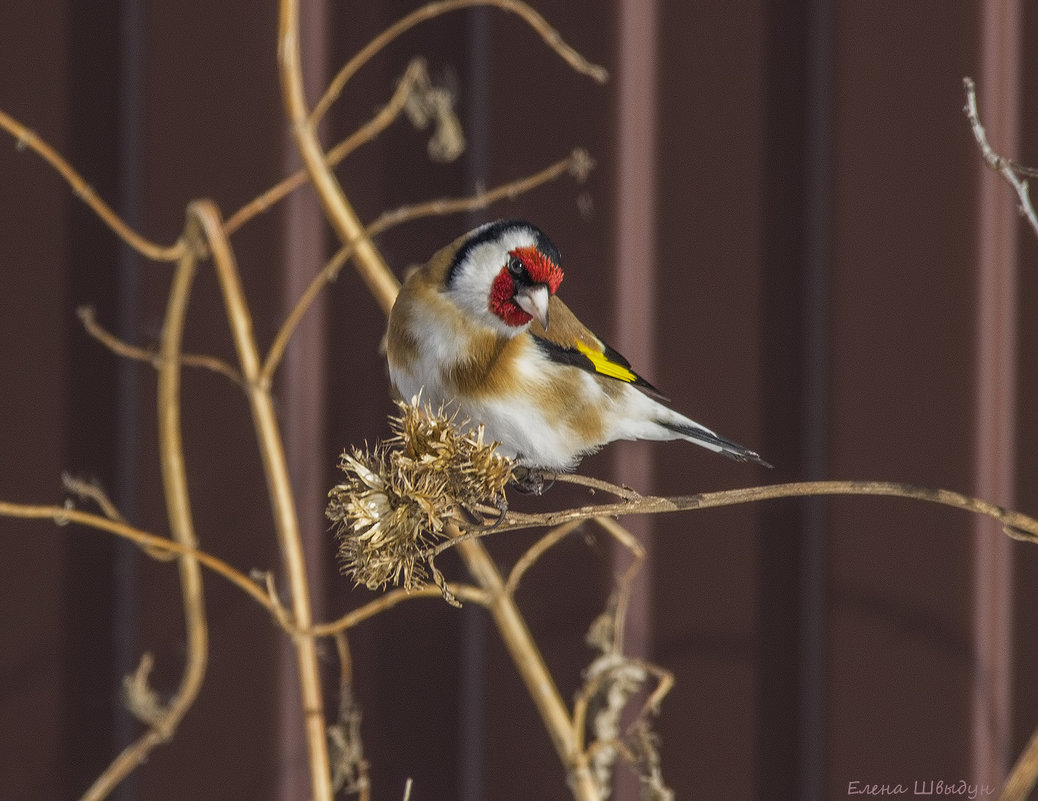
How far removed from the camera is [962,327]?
740 millimetres

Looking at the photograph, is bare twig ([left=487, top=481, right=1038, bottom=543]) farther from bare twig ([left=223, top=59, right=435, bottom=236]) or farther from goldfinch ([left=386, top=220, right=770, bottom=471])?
bare twig ([left=223, top=59, right=435, bottom=236])

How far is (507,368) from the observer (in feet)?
1.75

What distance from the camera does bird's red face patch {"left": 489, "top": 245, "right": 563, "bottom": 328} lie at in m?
0.44

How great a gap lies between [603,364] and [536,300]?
0.11m

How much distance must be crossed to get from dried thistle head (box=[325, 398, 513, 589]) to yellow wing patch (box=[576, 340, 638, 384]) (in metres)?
0.17

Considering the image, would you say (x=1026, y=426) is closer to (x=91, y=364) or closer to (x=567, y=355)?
(x=567, y=355)

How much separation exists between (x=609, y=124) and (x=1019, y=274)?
0.32 meters

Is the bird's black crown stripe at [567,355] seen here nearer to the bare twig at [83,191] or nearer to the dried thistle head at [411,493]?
the dried thistle head at [411,493]

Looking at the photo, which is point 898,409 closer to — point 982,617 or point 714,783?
point 982,617

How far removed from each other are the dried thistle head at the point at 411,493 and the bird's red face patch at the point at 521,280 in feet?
0.31

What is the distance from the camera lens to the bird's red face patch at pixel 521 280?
1.43 feet

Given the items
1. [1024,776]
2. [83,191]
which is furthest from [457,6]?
[1024,776]

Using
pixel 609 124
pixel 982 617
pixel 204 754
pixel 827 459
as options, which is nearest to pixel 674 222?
pixel 609 124

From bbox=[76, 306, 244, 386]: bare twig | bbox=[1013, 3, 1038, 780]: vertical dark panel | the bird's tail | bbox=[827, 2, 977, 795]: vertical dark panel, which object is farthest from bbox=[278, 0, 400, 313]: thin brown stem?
bbox=[1013, 3, 1038, 780]: vertical dark panel
